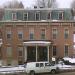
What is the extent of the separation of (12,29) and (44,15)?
5.76 m

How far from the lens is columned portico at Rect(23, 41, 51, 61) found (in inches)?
2124

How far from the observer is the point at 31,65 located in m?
41.6

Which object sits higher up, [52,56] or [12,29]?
[12,29]

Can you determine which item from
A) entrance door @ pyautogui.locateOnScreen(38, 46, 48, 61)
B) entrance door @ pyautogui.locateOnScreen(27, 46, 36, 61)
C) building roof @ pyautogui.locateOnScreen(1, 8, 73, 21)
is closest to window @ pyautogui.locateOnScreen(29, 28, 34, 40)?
entrance door @ pyautogui.locateOnScreen(27, 46, 36, 61)

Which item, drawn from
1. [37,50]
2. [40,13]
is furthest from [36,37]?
[40,13]

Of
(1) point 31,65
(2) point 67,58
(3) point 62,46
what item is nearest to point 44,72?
(1) point 31,65

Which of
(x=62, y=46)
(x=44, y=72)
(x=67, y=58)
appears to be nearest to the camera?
(x=44, y=72)

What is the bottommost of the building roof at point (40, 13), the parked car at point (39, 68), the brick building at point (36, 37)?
the parked car at point (39, 68)

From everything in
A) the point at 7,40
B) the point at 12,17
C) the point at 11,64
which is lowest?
the point at 11,64

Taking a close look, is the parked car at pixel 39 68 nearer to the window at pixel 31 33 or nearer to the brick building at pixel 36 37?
the brick building at pixel 36 37

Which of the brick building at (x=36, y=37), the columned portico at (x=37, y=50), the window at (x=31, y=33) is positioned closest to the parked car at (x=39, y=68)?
the columned portico at (x=37, y=50)

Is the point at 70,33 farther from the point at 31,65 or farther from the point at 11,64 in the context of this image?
the point at 31,65

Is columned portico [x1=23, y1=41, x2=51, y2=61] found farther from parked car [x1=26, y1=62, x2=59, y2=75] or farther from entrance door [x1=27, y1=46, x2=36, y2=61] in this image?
parked car [x1=26, y1=62, x2=59, y2=75]

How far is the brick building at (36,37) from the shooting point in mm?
55656
